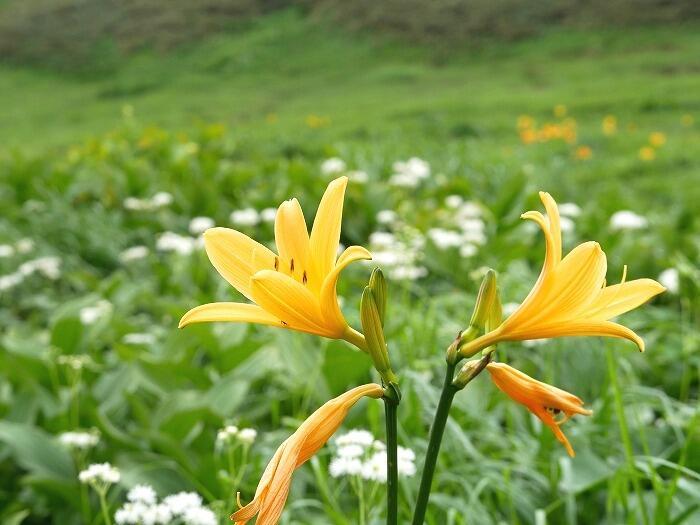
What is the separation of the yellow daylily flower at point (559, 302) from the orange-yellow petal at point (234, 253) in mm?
273

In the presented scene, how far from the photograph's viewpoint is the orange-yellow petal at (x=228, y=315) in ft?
3.20

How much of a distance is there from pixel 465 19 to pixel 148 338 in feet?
62.5

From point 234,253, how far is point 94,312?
2.33 meters

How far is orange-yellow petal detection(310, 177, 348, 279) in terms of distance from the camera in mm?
998

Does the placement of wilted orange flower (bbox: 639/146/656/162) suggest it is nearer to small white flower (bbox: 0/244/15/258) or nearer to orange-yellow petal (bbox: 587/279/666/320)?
small white flower (bbox: 0/244/15/258)

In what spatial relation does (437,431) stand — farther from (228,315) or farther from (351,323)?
(351,323)

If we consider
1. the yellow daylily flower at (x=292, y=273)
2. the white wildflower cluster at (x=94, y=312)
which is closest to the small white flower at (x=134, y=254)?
the white wildflower cluster at (x=94, y=312)

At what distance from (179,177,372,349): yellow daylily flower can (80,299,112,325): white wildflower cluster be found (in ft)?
7.19

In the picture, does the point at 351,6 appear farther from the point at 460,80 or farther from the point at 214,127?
the point at 214,127

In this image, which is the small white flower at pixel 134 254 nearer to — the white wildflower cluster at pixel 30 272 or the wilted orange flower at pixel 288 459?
the white wildflower cluster at pixel 30 272

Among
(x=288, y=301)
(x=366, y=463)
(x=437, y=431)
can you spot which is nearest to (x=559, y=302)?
(x=437, y=431)

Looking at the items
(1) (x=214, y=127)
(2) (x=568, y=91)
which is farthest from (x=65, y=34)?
(1) (x=214, y=127)

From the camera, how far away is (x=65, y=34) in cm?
2448

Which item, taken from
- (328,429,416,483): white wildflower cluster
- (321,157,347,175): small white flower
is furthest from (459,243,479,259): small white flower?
(328,429,416,483): white wildflower cluster
